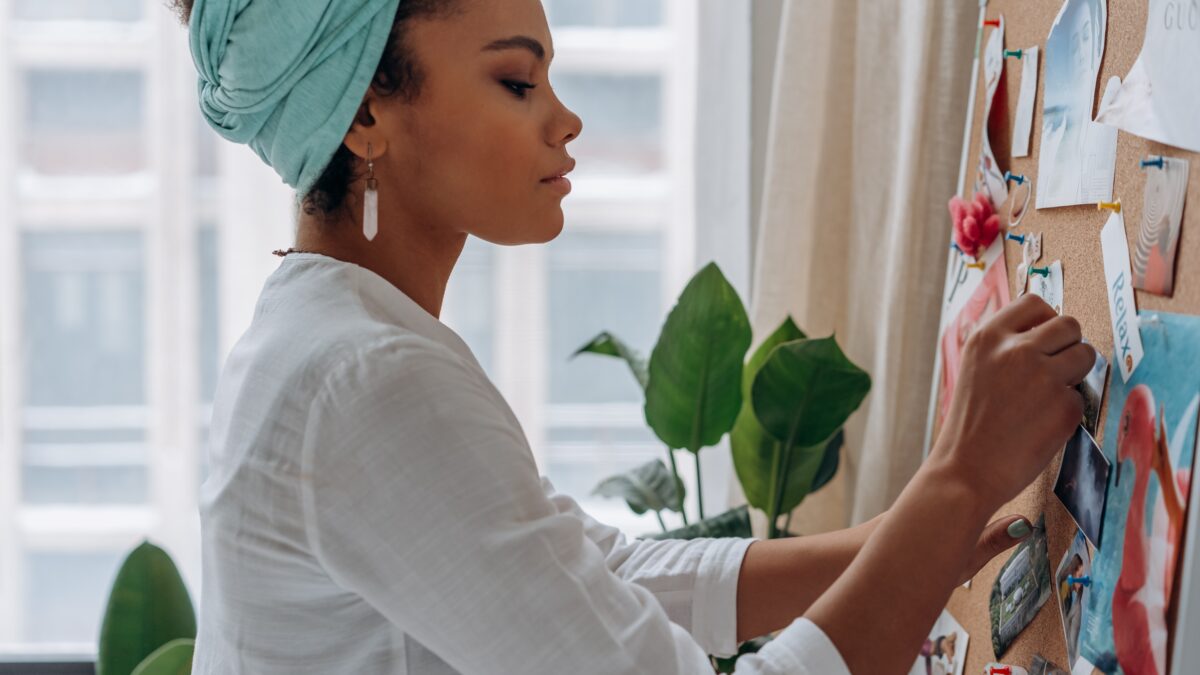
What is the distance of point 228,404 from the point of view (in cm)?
81

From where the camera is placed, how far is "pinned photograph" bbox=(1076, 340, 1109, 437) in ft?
2.63

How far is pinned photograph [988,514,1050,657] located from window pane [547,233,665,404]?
1.14 m

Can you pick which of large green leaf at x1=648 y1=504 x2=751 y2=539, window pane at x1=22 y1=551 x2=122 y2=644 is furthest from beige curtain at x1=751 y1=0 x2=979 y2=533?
window pane at x1=22 y1=551 x2=122 y2=644

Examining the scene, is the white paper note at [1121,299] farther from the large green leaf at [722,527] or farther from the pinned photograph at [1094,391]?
the large green leaf at [722,527]

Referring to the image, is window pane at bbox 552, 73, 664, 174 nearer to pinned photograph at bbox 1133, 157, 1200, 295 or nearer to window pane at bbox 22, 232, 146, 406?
window pane at bbox 22, 232, 146, 406

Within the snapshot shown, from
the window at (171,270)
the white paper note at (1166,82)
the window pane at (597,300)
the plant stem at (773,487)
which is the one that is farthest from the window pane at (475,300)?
the white paper note at (1166,82)

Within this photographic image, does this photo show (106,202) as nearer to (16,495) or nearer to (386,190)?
(16,495)

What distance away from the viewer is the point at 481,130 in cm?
85

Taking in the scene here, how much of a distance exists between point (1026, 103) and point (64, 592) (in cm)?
193

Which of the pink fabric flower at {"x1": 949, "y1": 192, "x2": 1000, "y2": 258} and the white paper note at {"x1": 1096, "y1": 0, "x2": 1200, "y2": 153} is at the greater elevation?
the white paper note at {"x1": 1096, "y1": 0, "x2": 1200, "y2": 153}

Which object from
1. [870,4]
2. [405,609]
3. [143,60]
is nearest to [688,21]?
[870,4]

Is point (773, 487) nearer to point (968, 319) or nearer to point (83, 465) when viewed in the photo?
point (968, 319)

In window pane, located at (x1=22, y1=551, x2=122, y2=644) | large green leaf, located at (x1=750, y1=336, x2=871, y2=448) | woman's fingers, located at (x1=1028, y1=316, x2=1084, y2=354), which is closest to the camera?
woman's fingers, located at (x1=1028, y1=316, x2=1084, y2=354)

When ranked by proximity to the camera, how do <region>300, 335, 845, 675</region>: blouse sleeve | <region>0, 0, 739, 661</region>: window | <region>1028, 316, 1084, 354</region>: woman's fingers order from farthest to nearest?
<region>0, 0, 739, 661</region>: window → <region>1028, 316, 1084, 354</region>: woman's fingers → <region>300, 335, 845, 675</region>: blouse sleeve
